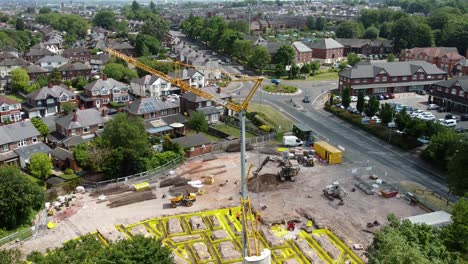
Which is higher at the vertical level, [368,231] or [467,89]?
[467,89]

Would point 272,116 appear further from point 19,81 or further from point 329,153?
point 19,81

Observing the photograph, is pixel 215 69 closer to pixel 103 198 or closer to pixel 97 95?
pixel 97 95

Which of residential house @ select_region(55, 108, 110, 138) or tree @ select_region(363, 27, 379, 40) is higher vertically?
tree @ select_region(363, 27, 379, 40)

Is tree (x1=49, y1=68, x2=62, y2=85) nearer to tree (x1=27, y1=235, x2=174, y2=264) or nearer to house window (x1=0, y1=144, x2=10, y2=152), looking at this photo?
house window (x1=0, y1=144, x2=10, y2=152)

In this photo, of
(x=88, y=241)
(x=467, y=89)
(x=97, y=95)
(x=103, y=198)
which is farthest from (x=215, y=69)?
(x=88, y=241)

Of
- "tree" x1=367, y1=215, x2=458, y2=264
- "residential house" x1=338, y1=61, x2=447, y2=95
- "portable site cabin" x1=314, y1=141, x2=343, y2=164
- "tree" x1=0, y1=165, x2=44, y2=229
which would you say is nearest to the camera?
"tree" x1=367, y1=215, x2=458, y2=264

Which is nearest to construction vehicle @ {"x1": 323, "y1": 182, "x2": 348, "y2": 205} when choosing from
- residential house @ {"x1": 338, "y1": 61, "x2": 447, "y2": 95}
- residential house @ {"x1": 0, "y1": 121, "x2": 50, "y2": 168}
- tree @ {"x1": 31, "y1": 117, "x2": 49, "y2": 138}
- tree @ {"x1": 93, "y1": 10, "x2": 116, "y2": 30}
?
residential house @ {"x1": 0, "y1": 121, "x2": 50, "y2": 168}

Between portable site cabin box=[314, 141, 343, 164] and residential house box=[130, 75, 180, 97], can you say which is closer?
portable site cabin box=[314, 141, 343, 164]
